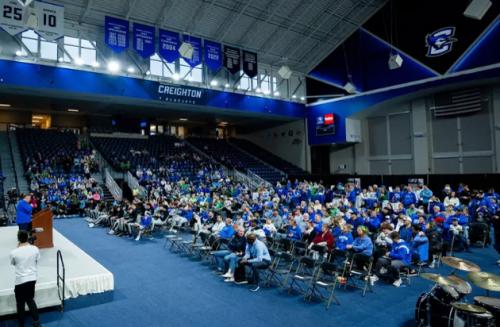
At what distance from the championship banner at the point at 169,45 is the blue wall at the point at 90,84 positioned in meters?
2.33

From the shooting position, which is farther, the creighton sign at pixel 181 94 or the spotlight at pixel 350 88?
the spotlight at pixel 350 88

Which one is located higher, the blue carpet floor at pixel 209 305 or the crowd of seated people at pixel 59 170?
the crowd of seated people at pixel 59 170

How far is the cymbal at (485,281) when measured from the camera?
4.37 m

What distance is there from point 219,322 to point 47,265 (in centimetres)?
452

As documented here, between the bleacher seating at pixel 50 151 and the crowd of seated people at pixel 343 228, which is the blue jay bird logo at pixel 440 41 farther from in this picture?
the bleacher seating at pixel 50 151

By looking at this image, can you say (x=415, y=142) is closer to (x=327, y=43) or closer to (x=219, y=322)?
(x=327, y=43)

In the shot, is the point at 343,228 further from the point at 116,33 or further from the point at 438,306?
the point at 116,33

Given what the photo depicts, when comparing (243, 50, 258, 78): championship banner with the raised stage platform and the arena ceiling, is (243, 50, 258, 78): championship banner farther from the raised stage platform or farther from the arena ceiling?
the raised stage platform

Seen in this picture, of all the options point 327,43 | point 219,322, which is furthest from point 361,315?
point 327,43

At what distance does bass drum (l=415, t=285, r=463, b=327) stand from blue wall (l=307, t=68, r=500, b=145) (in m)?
17.8

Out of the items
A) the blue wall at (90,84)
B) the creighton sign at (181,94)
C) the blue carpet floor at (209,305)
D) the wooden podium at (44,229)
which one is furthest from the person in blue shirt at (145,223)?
the creighton sign at (181,94)

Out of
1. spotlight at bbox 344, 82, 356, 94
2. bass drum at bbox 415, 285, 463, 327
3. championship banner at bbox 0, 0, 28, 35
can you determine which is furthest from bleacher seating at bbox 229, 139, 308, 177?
bass drum at bbox 415, 285, 463, 327

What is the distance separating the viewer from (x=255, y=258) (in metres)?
7.64

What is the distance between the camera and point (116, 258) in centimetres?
1000
